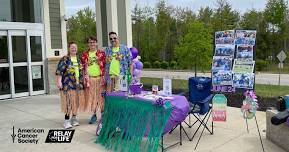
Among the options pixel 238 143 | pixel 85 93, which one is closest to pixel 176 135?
pixel 238 143

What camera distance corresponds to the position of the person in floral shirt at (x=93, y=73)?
18.9 ft

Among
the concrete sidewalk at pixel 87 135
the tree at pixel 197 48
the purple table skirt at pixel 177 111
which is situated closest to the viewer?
the purple table skirt at pixel 177 111

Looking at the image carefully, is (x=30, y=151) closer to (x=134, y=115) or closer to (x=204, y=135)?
(x=134, y=115)

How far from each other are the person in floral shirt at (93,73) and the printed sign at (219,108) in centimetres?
213

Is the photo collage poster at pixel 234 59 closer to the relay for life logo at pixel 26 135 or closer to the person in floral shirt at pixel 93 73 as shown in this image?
the person in floral shirt at pixel 93 73

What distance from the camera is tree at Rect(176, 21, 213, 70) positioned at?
1454 cm

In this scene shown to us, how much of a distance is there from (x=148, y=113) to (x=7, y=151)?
216cm

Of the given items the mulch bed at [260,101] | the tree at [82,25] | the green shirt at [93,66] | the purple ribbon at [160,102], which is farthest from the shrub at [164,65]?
the purple ribbon at [160,102]

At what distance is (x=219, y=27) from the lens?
28.7 meters

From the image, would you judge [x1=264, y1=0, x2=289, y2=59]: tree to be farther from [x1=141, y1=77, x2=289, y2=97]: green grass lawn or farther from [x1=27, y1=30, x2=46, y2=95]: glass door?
[x1=27, y1=30, x2=46, y2=95]: glass door

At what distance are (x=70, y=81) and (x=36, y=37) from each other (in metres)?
4.84

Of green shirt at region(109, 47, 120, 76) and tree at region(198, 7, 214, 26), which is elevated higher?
tree at region(198, 7, 214, 26)

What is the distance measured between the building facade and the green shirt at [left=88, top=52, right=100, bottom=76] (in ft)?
14.6

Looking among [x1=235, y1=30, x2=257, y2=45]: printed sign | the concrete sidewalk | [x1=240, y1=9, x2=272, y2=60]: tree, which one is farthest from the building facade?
[x1=240, y1=9, x2=272, y2=60]: tree
